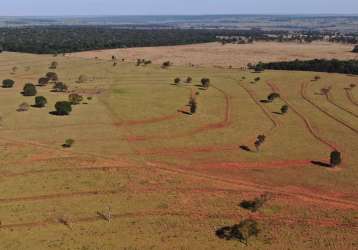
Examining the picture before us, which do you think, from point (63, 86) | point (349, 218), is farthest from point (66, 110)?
point (349, 218)

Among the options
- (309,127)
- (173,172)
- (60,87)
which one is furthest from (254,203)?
(60,87)

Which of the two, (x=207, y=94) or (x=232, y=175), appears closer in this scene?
(x=232, y=175)

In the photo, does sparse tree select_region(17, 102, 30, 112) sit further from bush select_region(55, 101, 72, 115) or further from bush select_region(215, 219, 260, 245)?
bush select_region(215, 219, 260, 245)

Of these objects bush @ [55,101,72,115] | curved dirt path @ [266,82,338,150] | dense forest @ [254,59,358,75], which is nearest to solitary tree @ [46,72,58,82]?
bush @ [55,101,72,115]

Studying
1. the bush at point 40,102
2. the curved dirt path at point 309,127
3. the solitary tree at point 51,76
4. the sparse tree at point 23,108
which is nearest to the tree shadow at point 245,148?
the curved dirt path at point 309,127

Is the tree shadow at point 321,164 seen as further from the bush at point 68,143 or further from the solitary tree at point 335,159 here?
the bush at point 68,143

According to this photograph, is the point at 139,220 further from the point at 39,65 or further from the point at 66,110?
the point at 39,65

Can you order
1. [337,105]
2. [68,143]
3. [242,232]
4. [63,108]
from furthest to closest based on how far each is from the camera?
[337,105] → [63,108] → [68,143] → [242,232]

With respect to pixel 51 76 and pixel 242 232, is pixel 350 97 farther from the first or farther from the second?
pixel 242 232
